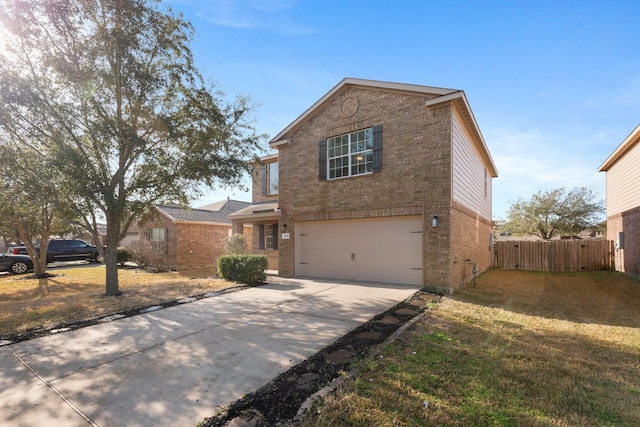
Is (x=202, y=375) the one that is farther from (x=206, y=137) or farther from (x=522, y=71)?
(x=522, y=71)

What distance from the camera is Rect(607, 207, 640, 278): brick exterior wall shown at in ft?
40.6

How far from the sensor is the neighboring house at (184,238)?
1741cm

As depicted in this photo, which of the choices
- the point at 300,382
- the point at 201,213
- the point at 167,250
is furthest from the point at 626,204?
the point at 167,250

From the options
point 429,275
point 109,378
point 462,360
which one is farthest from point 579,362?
point 109,378

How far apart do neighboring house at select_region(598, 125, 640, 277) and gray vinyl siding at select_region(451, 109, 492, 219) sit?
569 centimetres

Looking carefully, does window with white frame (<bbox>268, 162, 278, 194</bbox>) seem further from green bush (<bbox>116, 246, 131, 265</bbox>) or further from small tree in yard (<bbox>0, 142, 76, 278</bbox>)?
green bush (<bbox>116, 246, 131, 265</bbox>)

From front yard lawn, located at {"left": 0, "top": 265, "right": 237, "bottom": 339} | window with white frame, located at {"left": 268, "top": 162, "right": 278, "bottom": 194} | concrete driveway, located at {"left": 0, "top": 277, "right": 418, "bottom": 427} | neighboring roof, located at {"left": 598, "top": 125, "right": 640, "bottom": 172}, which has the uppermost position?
neighboring roof, located at {"left": 598, "top": 125, "right": 640, "bottom": 172}

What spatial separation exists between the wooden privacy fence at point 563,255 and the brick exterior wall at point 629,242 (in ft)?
1.82

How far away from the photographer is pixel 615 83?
364 inches

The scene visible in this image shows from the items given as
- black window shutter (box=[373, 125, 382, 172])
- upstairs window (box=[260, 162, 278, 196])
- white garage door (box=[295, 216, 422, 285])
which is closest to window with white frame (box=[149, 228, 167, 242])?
upstairs window (box=[260, 162, 278, 196])

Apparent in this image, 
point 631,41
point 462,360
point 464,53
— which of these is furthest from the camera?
point 464,53

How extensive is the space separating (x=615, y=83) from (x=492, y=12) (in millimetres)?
4680

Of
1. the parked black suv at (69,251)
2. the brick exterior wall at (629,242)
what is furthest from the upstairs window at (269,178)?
the brick exterior wall at (629,242)

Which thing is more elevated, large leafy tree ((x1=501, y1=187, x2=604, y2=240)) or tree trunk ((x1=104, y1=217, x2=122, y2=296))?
large leafy tree ((x1=501, y1=187, x2=604, y2=240))
